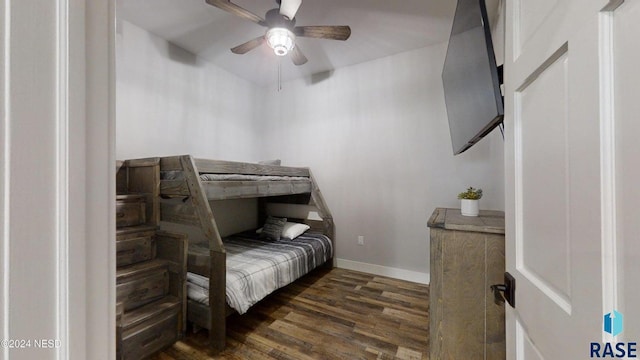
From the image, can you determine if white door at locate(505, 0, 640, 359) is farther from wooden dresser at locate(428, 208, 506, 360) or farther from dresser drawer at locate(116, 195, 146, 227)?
dresser drawer at locate(116, 195, 146, 227)

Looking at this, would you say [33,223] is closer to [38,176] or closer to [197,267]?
[38,176]

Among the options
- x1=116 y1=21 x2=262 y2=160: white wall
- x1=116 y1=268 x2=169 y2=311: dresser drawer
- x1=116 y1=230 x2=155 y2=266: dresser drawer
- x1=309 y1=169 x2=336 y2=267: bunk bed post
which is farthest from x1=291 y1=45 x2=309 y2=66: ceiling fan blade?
x1=116 y1=268 x2=169 y2=311: dresser drawer

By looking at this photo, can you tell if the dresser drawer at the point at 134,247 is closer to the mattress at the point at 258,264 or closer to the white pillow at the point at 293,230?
the mattress at the point at 258,264

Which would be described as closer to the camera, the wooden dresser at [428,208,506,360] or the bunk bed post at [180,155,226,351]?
the wooden dresser at [428,208,506,360]

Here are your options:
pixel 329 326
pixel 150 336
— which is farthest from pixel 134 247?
pixel 329 326

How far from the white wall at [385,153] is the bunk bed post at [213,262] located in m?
1.86

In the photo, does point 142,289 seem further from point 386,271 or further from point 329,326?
point 386,271

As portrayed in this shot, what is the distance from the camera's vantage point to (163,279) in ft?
6.03

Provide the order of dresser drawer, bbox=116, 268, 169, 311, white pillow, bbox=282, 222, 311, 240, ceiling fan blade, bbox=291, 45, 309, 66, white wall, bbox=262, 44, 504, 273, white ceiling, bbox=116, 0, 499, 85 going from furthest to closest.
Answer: white pillow, bbox=282, 222, 311, 240 → white wall, bbox=262, 44, 504, 273 → ceiling fan blade, bbox=291, 45, 309, 66 → white ceiling, bbox=116, 0, 499, 85 → dresser drawer, bbox=116, 268, 169, 311

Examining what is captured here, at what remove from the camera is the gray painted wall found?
2.45 meters

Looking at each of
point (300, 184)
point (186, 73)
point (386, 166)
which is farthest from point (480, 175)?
point (186, 73)

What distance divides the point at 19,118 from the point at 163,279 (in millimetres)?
1964

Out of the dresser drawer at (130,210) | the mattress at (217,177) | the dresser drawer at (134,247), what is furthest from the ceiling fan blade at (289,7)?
the dresser drawer at (134,247)

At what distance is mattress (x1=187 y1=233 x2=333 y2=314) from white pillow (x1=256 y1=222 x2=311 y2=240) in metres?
0.06
